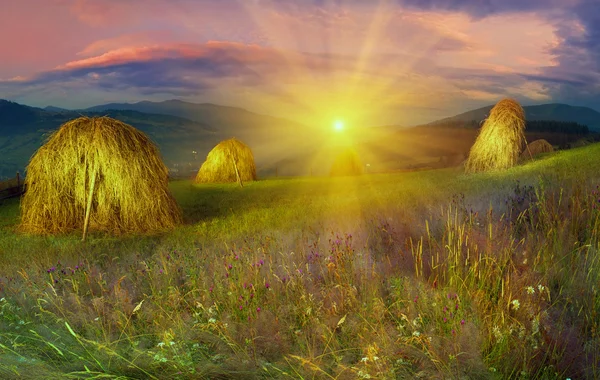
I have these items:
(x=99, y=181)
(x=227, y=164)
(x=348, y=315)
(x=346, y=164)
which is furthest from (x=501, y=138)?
(x=348, y=315)

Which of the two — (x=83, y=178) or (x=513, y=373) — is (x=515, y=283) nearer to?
(x=513, y=373)

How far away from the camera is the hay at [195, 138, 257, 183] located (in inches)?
1417

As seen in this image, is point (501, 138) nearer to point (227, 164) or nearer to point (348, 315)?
point (227, 164)

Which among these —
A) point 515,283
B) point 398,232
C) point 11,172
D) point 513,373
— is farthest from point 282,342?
point 11,172

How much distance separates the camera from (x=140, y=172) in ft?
50.1

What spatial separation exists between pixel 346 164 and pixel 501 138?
15.3 m

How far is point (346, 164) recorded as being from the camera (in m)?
39.6

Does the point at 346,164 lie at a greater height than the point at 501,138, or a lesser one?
lesser

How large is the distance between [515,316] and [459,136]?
269 ft

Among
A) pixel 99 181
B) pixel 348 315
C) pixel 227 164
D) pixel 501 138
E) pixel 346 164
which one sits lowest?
pixel 346 164

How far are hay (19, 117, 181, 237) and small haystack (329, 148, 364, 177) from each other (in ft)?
81.6

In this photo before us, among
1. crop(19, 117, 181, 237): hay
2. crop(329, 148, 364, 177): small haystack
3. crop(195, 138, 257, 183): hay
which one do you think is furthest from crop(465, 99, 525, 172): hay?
crop(19, 117, 181, 237): hay

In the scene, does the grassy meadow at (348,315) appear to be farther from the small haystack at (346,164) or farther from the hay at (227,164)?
the small haystack at (346,164)

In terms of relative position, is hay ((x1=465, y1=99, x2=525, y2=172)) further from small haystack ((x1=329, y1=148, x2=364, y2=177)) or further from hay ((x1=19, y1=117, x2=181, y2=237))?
hay ((x1=19, y1=117, x2=181, y2=237))
